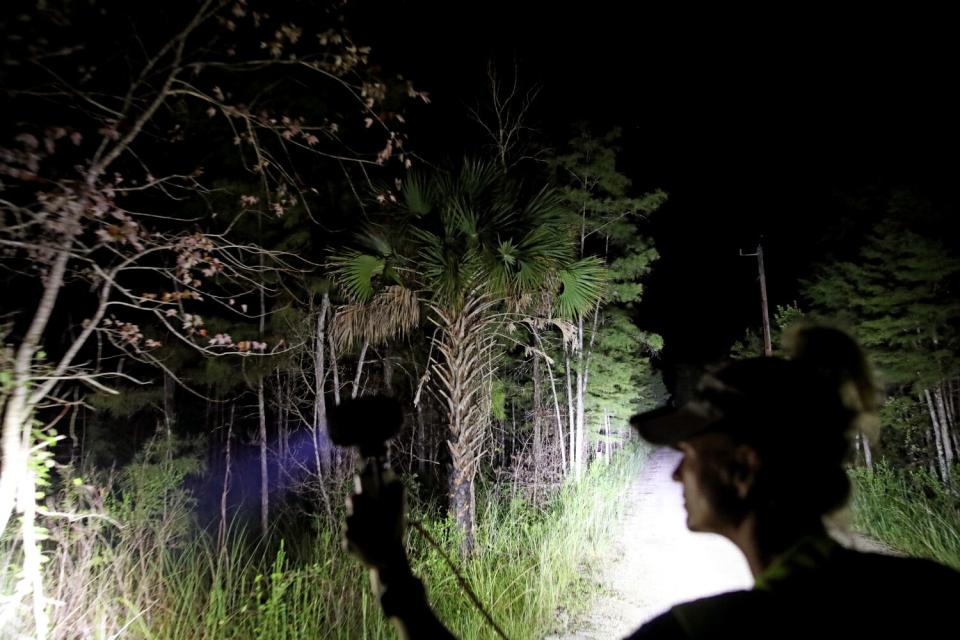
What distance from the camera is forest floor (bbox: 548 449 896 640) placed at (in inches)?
200

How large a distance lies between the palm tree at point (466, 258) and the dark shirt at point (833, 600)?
539cm

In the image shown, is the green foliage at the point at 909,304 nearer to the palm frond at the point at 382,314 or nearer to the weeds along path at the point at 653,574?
the weeds along path at the point at 653,574

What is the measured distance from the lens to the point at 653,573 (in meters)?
6.43

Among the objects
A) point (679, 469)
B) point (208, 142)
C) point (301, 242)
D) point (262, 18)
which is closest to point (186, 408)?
point (301, 242)

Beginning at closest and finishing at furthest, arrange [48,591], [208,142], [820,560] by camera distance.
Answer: [820,560] → [48,591] → [208,142]

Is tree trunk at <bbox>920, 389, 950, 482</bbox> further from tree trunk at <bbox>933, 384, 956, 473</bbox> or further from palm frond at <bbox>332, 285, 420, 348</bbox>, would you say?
palm frond at <bbox>332, 285, 420, 348</bbox>

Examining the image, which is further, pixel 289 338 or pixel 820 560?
pixel 289 338

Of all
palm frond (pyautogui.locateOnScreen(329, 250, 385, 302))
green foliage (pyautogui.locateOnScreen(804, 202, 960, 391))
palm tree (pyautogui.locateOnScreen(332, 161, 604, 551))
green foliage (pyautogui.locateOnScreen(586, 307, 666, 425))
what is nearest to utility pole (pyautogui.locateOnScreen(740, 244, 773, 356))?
green foliage (pyautogui.locateOnScreen(586, 307, 666, 425))

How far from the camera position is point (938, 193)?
870 cm

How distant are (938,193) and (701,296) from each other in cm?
3782

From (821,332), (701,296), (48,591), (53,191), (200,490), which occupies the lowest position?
(200,490)

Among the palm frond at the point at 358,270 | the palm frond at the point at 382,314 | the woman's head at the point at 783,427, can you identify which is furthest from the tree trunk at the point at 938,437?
the woman's head at the point at 783,427

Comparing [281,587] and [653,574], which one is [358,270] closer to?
[281,587]

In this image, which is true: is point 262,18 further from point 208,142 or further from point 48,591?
point 208,142
